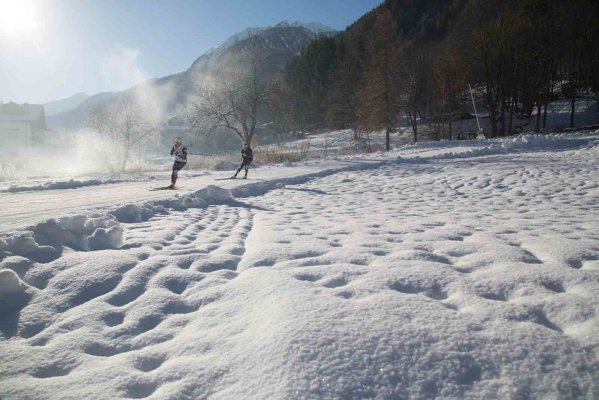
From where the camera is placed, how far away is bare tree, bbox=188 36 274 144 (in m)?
25.3

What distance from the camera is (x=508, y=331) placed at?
1810mm

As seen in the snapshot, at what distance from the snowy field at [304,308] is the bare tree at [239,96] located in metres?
21.5

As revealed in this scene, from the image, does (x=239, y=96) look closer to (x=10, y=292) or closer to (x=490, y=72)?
(x=490, y=72)

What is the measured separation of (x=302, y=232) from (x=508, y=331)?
9.65ft

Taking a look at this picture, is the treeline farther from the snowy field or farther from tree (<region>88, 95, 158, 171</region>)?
the snowy field

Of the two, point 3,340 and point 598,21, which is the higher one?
point 598,21

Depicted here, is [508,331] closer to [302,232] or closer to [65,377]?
[65,377]

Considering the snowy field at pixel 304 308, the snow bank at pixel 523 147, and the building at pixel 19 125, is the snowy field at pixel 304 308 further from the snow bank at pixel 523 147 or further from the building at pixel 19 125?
the building at pixel 19 125

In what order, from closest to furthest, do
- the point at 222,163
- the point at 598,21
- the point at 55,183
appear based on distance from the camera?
the point at 55,183, the point at 222,163, the point at 598,21

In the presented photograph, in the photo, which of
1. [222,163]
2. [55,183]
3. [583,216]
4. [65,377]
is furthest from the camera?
[222,163]

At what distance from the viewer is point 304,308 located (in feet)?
7.06

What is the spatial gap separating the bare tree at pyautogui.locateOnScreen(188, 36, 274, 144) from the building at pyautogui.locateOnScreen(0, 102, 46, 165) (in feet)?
95.8

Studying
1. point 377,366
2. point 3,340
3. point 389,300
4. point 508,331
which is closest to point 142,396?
point 377,366

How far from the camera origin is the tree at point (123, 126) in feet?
85.3
